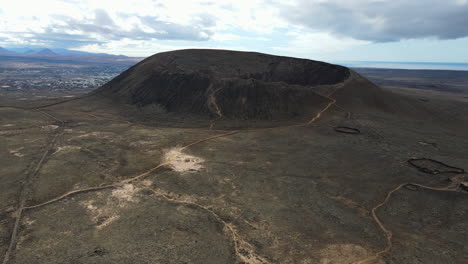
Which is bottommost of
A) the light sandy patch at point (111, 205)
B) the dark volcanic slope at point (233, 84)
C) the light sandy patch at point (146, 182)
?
the light sandy patch at point (111, 205)

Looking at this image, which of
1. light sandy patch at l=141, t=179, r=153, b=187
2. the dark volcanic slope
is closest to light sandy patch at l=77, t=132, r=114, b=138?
light sandy patch at l=141, t=179, r=153, b=187

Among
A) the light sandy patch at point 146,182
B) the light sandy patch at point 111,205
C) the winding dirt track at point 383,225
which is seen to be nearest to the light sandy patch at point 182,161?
the light sandy patch at point 146,182

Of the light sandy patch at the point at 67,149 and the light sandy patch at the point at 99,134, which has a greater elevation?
the light sandy patch at the point at 99,134

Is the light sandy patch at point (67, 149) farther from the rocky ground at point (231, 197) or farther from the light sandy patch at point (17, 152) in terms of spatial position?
the light sandy patch at point (17, 152)

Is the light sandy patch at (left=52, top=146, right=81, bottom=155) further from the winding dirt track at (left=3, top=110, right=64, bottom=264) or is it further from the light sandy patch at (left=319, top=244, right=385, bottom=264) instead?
the light sandy patch at (left=319, top=244, right=385, bottom=264)

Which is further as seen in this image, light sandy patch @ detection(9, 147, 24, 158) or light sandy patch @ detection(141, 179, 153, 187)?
light sandy patch @ detection(9, 147, 24, 158)

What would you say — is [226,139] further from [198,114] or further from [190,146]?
[198,114]

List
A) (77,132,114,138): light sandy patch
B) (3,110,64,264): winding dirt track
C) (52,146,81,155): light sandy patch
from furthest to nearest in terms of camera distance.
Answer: (77,132,114,138): light sandy patch, (52,146,81,155): light sandy patch, (3,110,64,264): winding dirt track
